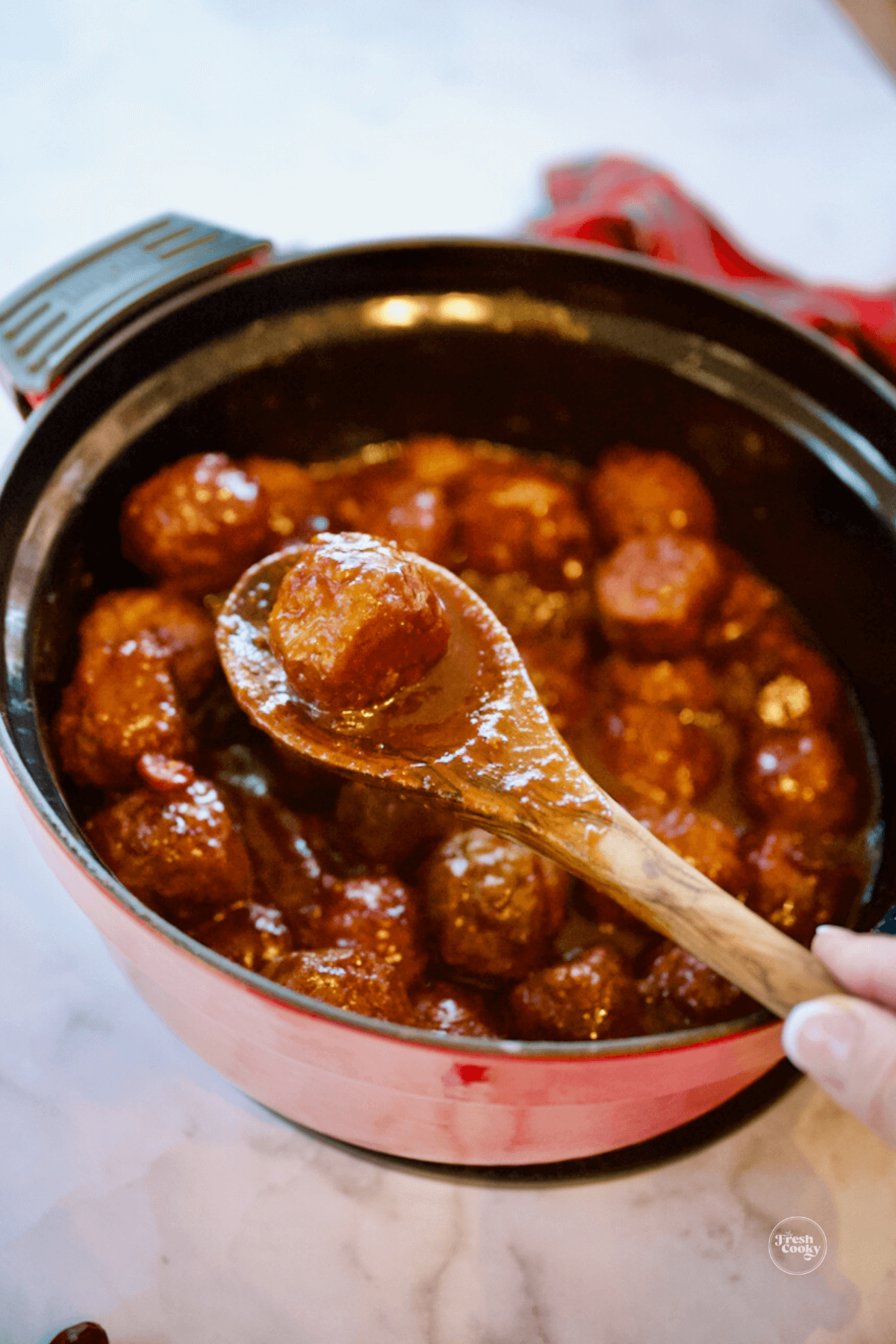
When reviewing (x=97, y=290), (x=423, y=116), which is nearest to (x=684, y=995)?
(x=97, y=290)

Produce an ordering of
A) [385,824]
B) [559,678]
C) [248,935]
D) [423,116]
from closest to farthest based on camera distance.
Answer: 1. [248,935]
2. [385,824]
3. [559,678]
4. [423,116]

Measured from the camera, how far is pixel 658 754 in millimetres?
1660

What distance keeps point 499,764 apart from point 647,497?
742 mm

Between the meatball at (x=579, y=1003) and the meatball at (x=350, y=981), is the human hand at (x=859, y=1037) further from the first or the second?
the meatball at (x=350, y=981)

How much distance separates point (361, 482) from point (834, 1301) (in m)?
1.50

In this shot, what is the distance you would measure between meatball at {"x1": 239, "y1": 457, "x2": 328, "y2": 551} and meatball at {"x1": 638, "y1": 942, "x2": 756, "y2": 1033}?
37.3 inches

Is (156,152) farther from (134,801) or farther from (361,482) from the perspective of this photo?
(134,801)

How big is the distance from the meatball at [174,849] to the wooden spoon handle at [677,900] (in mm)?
403

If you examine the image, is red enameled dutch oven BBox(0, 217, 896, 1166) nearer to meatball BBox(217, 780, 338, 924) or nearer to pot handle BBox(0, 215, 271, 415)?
pot handle BBox(0, 215, 271, 415)

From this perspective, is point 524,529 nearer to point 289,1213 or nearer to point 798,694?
point 798,694

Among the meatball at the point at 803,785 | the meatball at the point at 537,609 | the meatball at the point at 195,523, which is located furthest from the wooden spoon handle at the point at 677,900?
the meatball at the point at 195,523

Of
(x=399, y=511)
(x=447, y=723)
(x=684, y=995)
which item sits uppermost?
(x=399, y=511)

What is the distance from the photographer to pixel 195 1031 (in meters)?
1.24

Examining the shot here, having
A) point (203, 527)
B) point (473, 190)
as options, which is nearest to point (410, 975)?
point (203, 527)
